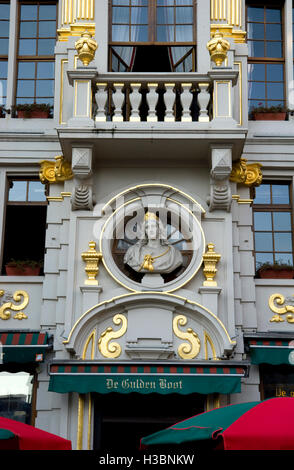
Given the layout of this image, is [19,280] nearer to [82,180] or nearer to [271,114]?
[82,180]

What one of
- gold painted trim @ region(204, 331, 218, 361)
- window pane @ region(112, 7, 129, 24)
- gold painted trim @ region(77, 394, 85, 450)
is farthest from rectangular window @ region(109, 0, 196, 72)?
gold painted trim @ region(77, 394, 85, 450)

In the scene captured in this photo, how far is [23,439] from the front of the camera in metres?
8.49

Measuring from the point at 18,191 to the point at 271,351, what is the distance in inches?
210

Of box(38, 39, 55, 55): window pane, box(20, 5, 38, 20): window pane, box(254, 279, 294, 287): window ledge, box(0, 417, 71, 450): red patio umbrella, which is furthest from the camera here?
box(20, 5, 38, 20): window pane

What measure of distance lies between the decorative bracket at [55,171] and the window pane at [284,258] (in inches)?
153

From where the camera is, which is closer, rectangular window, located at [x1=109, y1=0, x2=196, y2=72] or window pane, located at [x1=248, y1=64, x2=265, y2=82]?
rectangular window, located at [x1=109, y1=0, x2=196, y2=72]

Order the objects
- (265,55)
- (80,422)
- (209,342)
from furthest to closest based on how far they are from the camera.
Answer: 1. (265,55)
2. (209,342)
3. (80,422)

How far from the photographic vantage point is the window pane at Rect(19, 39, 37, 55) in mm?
14188

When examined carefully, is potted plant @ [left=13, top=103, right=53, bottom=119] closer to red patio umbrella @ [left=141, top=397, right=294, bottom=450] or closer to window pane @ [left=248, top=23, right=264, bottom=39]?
window pane @ [left=248, top=23, right=264, bottom=39]

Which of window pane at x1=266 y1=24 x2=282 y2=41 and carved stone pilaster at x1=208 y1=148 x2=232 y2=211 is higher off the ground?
window pane at x1=266 y1=24 x2=282 y2=41

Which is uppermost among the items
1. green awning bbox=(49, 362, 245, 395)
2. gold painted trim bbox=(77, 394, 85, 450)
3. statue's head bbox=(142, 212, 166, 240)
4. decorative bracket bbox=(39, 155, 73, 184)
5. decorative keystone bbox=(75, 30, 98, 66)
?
decorative keystone bbox=(75, 30, 98, 66)


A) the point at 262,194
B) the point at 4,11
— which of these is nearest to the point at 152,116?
the point at 262,194

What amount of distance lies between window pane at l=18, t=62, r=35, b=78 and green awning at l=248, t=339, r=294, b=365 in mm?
6605

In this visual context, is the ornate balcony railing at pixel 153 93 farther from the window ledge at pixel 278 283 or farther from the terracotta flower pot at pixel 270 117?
the window ledge at pixel 278 283
